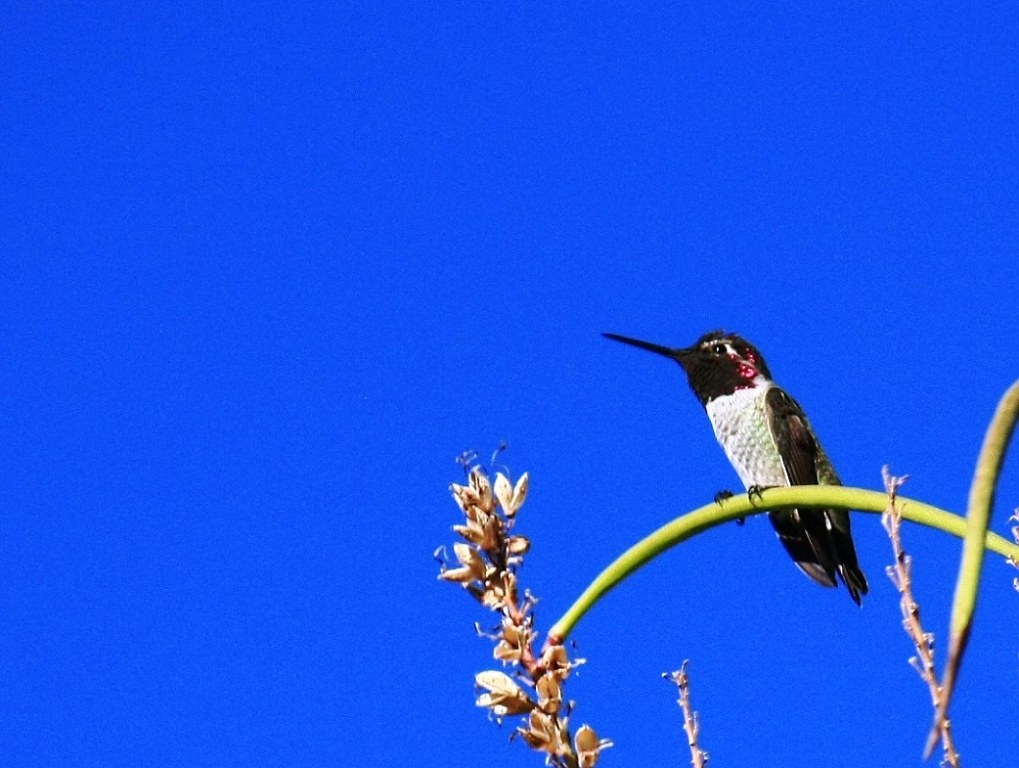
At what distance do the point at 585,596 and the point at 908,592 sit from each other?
679 millimetres

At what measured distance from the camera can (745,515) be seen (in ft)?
6.33

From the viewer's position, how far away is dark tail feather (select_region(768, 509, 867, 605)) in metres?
6.21

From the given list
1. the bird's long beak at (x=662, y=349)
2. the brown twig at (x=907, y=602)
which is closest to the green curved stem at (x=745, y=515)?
the brown twig at (x=907, y=602)

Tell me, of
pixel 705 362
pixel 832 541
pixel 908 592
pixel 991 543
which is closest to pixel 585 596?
pixel 991 543

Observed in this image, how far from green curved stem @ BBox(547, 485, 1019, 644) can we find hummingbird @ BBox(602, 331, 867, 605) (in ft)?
12.8

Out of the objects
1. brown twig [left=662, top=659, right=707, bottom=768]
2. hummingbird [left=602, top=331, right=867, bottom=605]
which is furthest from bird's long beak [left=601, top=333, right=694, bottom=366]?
brown twig [left=662, top=659, right=707, bottom=768]

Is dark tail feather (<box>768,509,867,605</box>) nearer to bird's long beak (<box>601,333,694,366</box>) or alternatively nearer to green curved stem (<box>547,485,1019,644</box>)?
bird's long beak (<box>601,333,694,366</box>)

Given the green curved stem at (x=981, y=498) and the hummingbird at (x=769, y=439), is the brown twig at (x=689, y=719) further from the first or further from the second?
the hummingbird at (x=769, y=439)

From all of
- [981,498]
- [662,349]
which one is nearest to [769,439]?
[662,349]

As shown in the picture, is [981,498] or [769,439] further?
[769,439]

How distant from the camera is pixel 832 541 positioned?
20.2 feet

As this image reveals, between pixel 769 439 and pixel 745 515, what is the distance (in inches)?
215

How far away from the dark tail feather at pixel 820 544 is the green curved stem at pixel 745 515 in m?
4.21

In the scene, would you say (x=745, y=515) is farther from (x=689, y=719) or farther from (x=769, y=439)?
(x=769, y=439)
